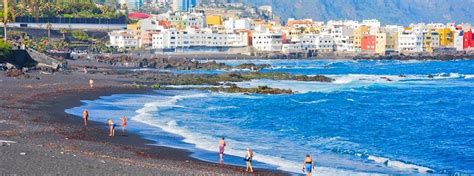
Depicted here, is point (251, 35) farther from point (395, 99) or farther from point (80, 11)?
point (395, 99)

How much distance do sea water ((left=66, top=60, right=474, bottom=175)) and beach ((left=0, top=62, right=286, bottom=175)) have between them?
1.14 metres

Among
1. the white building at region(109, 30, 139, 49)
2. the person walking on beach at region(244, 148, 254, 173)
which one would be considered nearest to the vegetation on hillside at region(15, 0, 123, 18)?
the white building at region(109, 30, 139, 49)

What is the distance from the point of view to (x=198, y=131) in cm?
2978

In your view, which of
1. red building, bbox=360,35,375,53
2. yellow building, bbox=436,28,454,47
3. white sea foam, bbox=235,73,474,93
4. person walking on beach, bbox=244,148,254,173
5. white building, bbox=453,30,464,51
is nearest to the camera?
person walking on beach, bbox=244,148,254,173

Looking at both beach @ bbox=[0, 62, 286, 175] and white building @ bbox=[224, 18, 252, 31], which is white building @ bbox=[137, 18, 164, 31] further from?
beach @ bbox=[0, 62, 286, 175]

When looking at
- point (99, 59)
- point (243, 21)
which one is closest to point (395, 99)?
point (99, 59)

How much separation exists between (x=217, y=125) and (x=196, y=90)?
19.8m

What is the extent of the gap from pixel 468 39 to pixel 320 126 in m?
130

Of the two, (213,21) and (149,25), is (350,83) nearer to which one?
(149,25)

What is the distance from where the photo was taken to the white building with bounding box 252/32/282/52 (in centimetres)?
14712

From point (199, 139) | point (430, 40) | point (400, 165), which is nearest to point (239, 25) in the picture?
point (430, 40)

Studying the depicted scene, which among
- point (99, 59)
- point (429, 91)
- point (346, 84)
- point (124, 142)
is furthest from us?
point (99, 59)

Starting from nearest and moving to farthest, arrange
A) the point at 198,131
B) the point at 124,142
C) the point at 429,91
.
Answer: the point at 124,142 < the point at 198,131 < the point at 429,91

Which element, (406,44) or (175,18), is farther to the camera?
(175,18)
